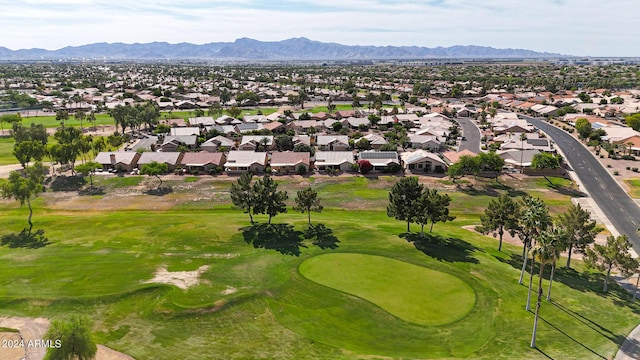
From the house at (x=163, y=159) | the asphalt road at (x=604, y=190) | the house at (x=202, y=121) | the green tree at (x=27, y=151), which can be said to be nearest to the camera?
the asphalt road at (x=604, y=190)

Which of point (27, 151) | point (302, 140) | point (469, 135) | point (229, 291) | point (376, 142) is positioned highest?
point (27, 151)

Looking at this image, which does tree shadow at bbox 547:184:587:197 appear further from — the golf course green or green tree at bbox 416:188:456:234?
the golf course green

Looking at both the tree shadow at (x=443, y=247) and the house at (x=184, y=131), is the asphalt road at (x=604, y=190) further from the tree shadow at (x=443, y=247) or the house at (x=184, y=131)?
the house at (x=184, y=131)

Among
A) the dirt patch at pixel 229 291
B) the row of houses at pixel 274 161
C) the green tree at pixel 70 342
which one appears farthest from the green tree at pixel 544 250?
the row of houses at pixel 274 161

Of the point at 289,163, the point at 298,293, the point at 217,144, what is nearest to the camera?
the point at 298,293

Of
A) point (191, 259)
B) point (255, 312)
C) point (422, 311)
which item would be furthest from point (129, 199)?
point (422, 311)

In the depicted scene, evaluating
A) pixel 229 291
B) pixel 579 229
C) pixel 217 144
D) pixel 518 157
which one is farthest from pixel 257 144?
pixel 579 229

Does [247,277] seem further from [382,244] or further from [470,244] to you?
[470,244]

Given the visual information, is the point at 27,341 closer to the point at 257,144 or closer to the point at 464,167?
the point at 464,167
